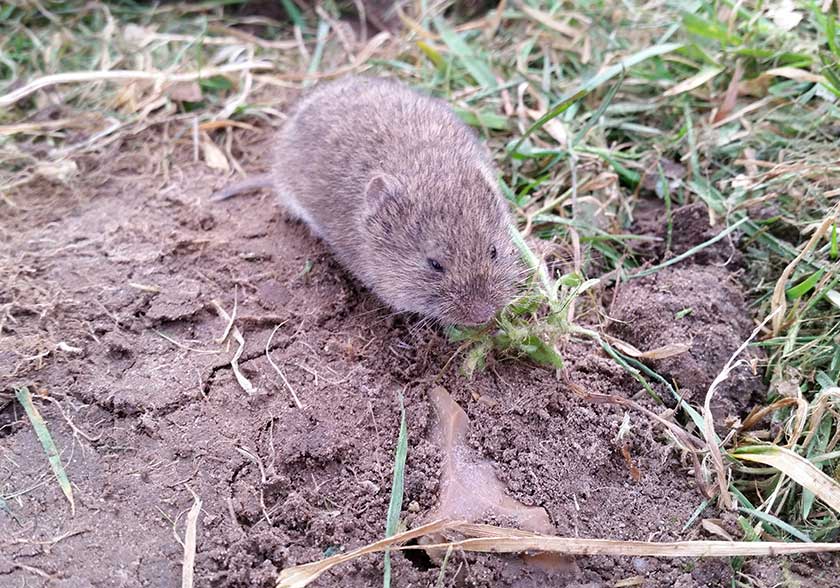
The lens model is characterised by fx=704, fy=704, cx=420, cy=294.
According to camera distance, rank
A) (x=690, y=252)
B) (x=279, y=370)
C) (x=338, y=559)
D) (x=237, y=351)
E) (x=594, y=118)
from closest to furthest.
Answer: (x=338, y=559), (x=279, y=370), (x=237, y=351), (x=690, y=252), (x=594, y=118)

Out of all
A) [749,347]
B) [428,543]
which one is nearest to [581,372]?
[749,347]

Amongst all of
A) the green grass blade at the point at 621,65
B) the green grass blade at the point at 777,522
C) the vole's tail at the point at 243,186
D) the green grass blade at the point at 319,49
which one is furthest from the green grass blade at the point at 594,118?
the green grass blade at the point at 777,522

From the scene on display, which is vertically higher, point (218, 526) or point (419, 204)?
point (419, 204)

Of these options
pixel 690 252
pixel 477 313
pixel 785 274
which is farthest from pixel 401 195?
pixel 785 274

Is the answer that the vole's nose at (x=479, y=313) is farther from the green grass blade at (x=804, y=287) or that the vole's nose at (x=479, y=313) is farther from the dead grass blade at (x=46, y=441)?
the dead grass blade at (x=46, y=441)

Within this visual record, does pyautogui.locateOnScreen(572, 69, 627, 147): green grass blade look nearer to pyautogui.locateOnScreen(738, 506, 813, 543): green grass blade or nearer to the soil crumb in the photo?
the soil crumb

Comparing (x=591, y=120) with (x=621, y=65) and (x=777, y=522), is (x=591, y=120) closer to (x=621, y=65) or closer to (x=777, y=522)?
(x=621, y=65)

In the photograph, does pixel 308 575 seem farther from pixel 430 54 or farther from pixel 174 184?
pixel 430 54
